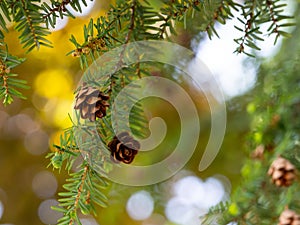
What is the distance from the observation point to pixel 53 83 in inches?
47.6

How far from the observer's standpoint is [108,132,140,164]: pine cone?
425mm

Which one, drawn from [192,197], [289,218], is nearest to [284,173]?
[289,218]

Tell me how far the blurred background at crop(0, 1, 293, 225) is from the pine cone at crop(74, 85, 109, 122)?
16.2 inches

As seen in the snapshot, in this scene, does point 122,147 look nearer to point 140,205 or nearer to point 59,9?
point 59,9

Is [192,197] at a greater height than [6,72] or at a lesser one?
greater

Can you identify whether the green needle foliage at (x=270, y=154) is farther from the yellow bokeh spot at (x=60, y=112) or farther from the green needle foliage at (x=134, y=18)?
the yellow bokeh spot at (x=60, y=112)

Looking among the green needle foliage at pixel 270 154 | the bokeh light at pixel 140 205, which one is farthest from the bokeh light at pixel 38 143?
the green needle foliage at pixel 270 154

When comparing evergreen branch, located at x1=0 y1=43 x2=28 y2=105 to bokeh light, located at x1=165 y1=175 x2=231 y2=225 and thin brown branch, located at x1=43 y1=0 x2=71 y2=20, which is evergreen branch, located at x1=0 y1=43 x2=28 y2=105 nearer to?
thin brown branch, located at x1=43 y1=0 x2=71 y2=20

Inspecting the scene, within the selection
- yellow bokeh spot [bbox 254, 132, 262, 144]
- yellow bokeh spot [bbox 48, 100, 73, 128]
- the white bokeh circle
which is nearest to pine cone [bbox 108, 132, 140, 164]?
the white bokeh circle

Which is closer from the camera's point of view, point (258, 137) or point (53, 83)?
point (258, 137)

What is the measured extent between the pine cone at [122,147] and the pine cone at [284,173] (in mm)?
156

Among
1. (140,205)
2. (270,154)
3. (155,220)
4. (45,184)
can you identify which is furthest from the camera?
(45,184)

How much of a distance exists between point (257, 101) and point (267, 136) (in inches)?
2.9

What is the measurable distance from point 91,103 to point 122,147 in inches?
2.5
